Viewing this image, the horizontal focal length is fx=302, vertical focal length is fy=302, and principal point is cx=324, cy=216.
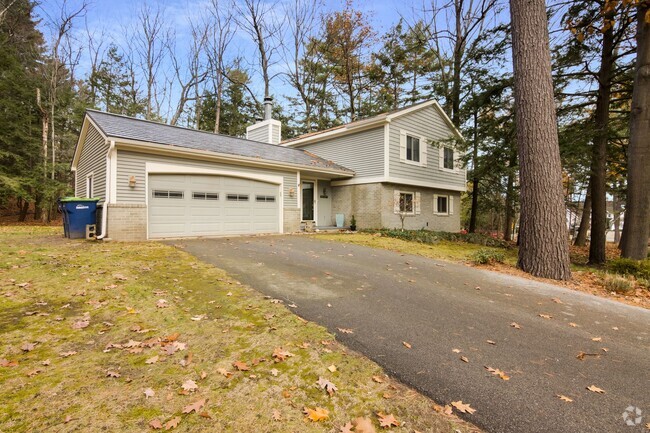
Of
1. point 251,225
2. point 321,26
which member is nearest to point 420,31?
point 321,26

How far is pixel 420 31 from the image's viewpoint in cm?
2005

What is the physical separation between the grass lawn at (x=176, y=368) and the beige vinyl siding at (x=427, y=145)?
11885 millimetres

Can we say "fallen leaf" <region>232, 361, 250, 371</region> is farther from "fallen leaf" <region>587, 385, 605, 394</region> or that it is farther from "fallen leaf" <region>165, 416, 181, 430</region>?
"fallen leaf" <region>587, 385, 605, 394</region>

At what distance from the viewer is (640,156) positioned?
7.78m

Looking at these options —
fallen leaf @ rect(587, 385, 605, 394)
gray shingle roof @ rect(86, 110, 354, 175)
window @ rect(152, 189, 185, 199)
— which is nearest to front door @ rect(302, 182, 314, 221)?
gray shingle roof @ rect(86, 110, 354, 175)

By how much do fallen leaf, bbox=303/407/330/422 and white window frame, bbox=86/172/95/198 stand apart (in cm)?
1236

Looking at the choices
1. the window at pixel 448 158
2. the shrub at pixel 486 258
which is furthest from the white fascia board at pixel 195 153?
the window at pixel 448 158

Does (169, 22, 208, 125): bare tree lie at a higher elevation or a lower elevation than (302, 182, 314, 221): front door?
higher

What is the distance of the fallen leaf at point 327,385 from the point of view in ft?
7.45

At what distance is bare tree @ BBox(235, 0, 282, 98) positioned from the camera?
22.7 meters

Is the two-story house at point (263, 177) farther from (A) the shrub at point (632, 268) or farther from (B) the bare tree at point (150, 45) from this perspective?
(B) the bare tree at point (150, 45)

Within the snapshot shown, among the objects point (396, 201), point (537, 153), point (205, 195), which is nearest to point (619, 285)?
point (537, 153)

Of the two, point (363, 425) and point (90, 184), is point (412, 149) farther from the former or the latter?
point (363, 425)

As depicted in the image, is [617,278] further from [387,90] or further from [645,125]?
[387,90]
